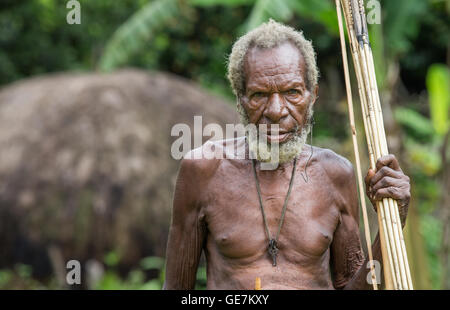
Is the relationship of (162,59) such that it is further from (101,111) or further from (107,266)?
(107,266)

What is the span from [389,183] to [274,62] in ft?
2.04

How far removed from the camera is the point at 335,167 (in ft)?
8.22

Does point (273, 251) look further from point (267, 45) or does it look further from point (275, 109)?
point (267, 45)

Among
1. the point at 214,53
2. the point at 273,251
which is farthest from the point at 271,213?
the point at 214,53

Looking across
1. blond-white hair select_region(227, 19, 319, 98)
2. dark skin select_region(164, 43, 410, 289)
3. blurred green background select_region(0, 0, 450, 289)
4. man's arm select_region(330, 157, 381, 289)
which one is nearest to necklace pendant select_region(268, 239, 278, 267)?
dark skin select_region(164, 43, 410, 289)

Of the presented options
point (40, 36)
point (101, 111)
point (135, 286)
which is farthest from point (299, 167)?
point (40, 36)

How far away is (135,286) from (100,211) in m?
0.87

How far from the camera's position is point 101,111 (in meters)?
6.75

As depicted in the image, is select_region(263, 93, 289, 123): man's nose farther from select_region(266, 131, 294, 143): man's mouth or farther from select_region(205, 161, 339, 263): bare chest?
select_region(205, 161, 339, 263): bare chest

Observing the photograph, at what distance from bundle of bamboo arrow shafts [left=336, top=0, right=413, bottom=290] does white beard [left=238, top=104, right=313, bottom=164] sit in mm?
251

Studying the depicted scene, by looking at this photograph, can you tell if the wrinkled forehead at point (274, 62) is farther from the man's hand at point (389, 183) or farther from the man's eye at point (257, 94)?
the man's hand at point (389, 183)

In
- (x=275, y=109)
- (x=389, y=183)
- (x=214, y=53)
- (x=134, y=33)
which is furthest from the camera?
(x=214, y=53)

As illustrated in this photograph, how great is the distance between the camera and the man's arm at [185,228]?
8.17 ft

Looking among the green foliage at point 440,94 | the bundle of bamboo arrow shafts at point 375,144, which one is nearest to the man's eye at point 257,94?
the bundle of bamboo arrow shafts at point 375,144
